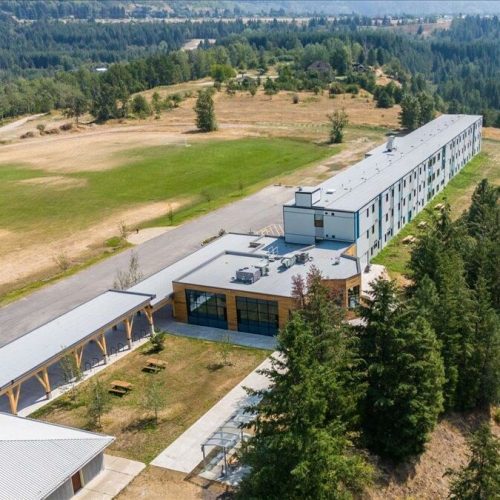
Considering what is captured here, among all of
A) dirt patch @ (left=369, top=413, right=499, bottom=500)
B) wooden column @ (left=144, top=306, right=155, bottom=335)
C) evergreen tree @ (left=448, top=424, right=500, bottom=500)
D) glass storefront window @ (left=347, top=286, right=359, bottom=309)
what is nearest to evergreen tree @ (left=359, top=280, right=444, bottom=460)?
dirt patch @ (left=369, top=413, right=499, bottom=500)

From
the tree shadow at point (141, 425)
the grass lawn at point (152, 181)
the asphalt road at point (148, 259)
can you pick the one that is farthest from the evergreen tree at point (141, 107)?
the tree shadow at point (141, 425)

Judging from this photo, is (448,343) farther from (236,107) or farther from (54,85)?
(54,85)

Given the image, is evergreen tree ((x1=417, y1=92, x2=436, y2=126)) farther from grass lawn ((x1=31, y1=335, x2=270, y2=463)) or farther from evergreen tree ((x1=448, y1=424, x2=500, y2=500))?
evergreen tree ((x1=448, y1=424, x2=500, y2=500))

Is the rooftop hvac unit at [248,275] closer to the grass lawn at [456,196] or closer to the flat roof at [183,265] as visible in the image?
the flat roof at [183,265]

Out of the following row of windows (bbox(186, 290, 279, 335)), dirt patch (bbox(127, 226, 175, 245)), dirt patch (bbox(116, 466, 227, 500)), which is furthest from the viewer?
dirt patch (bbox(127, 226, 175, 245))

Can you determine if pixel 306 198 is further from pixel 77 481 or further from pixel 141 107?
pixel 141 107

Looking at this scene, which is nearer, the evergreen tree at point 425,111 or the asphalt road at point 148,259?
the asphalt road at point 148,259
